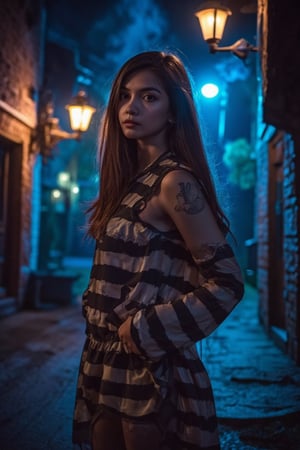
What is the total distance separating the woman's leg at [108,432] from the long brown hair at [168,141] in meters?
0.61

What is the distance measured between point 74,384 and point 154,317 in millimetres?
3577

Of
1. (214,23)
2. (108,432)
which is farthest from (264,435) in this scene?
(214,23)

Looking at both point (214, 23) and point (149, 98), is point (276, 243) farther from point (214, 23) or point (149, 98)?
point (149, 98)

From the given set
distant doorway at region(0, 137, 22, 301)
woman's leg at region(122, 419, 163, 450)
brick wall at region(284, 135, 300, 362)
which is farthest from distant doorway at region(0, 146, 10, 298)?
woman's leg at region(122, 419, 163, 450)

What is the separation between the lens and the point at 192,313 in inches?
54.6

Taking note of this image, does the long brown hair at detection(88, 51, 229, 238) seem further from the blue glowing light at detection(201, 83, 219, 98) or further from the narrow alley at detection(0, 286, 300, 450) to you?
the blue glowing light at detection(201, 83, 219, 98)

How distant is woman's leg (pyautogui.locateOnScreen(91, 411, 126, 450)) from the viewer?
1.48m

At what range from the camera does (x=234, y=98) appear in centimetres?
2208

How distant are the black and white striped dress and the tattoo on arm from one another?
0.09 metres

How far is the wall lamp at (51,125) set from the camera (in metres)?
8.30

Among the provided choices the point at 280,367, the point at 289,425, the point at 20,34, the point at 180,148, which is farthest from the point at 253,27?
the point at 180,148

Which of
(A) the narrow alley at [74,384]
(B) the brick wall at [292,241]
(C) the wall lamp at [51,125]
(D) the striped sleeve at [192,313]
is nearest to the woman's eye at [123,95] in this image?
(D) the striped sleeve at [192,313]

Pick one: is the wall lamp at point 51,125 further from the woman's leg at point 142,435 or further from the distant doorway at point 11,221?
the woman's leg at point 142,435

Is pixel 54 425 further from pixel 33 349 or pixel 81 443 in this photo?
pixel 33 349
